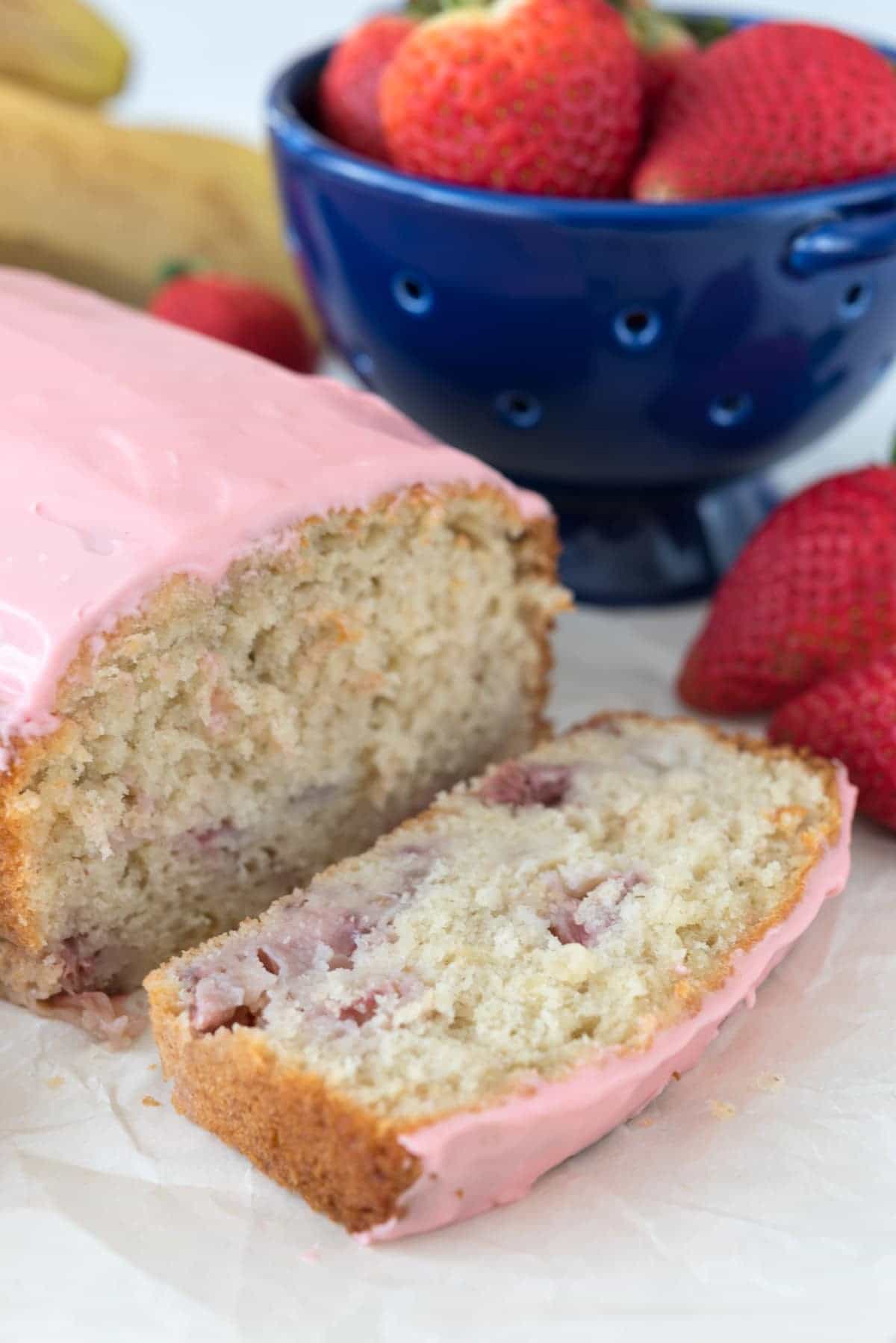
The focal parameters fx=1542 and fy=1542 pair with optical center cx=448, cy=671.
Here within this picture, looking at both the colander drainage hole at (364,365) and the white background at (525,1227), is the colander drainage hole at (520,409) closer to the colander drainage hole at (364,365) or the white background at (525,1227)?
the colander drainage hole at (364,365)

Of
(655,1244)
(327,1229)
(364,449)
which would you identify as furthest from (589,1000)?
(364,449)

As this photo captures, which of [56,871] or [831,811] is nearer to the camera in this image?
[56,871]

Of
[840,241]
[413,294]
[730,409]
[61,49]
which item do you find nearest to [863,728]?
[730,409]

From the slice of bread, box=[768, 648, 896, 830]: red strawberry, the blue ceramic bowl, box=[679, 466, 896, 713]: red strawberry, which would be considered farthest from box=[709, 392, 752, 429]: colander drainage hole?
the slice of bread

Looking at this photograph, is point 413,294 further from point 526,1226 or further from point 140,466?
point 526,1226

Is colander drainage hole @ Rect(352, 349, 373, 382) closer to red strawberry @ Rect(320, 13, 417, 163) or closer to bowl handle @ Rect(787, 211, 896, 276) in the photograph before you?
red strawberry @ Rect(320, 13, 417, 163)

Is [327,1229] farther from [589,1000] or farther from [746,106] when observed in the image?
[746,106]

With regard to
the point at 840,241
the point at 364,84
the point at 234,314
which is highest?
the point at 840,241
